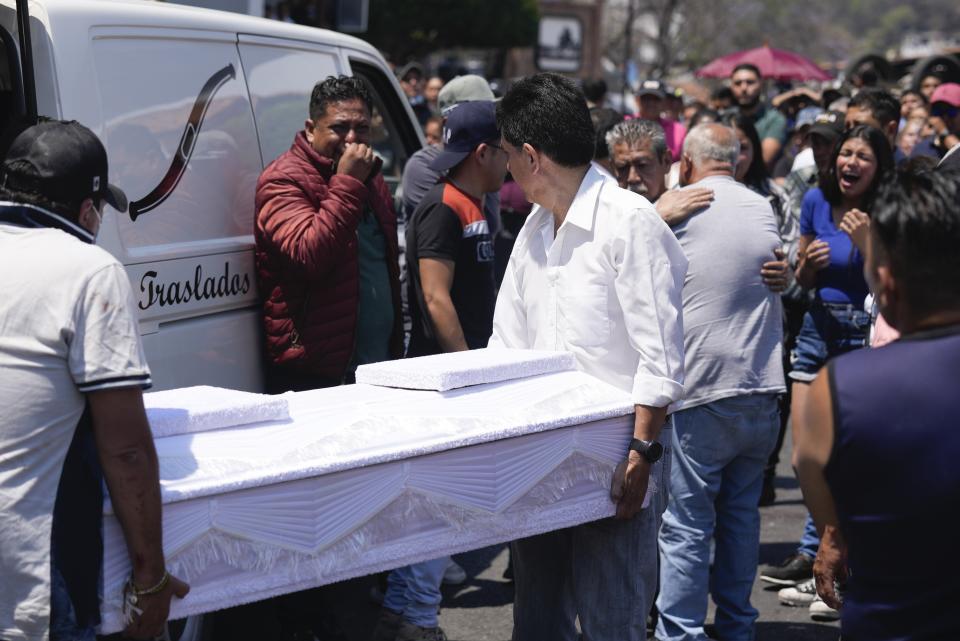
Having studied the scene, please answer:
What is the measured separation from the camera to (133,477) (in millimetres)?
2521

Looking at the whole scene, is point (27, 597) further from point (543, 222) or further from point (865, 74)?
point (865, 74)

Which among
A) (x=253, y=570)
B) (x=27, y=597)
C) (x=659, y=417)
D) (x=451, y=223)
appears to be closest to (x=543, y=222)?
(x=659, y=417)

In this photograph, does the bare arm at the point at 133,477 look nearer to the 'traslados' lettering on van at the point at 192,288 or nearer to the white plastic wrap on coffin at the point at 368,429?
the white plastic wrap on coffin at the point at 368,429

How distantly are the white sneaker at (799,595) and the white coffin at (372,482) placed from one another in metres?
2.53

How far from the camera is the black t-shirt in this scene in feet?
15.2

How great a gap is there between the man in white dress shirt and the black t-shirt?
3.78 ft

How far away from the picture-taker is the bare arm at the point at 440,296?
4.61 meters

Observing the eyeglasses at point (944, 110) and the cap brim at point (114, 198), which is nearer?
the cap brim at point (114, 198)

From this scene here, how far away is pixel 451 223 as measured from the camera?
4617mm

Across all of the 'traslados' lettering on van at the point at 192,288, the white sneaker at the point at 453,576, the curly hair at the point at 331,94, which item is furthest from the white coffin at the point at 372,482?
the white sneaker at the point at 453,576

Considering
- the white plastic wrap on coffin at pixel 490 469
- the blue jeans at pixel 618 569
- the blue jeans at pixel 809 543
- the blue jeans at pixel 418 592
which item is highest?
the white plastic wrap on coffin at pixel 490 469

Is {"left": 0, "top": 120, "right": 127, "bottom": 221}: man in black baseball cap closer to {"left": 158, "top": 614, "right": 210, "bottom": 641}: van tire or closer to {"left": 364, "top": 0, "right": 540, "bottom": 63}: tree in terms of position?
{"left": 158, "top": 614, "right": 210, "bottom": 641}: van tire

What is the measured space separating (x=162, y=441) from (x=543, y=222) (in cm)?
133

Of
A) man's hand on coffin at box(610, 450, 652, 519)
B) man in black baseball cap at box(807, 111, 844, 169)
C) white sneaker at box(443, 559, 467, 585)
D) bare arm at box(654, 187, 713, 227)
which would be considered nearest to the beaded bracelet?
man's hand on coffin at box(610, 450, 652, 519)
